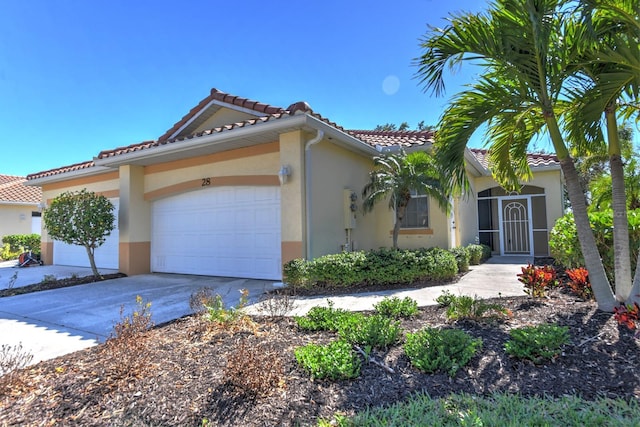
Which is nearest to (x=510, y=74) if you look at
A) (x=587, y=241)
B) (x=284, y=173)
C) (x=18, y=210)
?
(x=587, y=241)

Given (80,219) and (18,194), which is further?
(18,194)

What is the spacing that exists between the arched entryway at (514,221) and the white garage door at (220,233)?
10.1m

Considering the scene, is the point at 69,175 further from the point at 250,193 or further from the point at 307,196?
the point at 307,196

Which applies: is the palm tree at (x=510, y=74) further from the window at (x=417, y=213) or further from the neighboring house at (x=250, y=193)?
the window at (x=417, y=213)

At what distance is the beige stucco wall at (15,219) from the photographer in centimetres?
1959

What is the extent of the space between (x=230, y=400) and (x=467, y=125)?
4.65 metres

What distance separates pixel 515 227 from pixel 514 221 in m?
0.25

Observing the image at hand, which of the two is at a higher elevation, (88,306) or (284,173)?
(284,173)

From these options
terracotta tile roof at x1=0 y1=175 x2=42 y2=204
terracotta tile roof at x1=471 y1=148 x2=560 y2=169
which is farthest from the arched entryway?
terracotta tile roof at x1=0 y1=175 x2=42 y2=204

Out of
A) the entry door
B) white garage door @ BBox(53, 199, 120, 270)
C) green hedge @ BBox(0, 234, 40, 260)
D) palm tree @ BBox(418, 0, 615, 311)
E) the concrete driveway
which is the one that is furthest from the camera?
green hedge @ BBox(0, 234, 40, 260)

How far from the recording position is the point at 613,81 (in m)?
4.37

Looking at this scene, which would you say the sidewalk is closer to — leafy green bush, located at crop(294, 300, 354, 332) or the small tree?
leafy green bush, located at crop(294, 300, 354, 332)

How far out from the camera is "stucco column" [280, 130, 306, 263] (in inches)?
314

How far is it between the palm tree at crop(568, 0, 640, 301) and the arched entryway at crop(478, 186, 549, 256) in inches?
364
